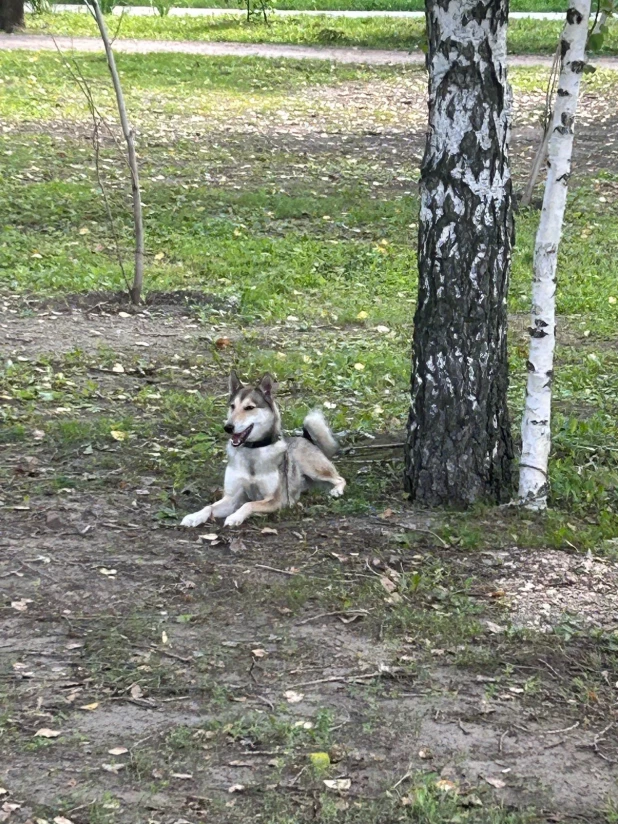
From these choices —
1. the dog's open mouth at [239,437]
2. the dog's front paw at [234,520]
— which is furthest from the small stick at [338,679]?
the dog's open mouth at [239,437]

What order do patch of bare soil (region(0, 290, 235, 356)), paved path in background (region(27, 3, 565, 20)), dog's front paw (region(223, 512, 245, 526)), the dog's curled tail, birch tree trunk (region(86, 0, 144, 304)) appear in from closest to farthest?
1. dog's front paw (region(223, 512, 245, 526))
2. the dog's curled tail
3. patch of bare soil (region(0, 290, 235, 356))
4. birch tree trunk (region(86, 0, 144, 304))
5. paved path in background (region(27, 3, 565, 20))

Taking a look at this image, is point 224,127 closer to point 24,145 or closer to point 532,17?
point 24,145

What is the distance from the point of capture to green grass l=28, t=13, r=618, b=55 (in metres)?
25.5

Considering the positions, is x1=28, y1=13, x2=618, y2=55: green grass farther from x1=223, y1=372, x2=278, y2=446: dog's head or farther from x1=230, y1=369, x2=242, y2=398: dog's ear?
x1=223, y1=372, x2=278, y2=446: dog's head

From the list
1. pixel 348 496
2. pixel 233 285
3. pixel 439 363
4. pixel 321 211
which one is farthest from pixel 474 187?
pixel 321 211

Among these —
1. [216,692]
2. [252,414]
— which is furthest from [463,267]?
[216,692]

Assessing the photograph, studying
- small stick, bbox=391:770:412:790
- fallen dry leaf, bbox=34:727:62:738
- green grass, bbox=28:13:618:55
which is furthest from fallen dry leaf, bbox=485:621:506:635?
green grass, bbox=28:13:618:55

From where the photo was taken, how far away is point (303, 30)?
27391 mm

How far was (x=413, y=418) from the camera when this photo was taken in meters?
6.55

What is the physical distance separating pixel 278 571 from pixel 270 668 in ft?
3.00

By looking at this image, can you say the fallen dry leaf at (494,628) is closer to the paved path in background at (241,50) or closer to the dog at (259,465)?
the dog at (259,465)

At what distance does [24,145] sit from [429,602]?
41.2 feet

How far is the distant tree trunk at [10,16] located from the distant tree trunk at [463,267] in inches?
887

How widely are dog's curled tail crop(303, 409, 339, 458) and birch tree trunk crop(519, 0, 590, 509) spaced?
48.5 inches
